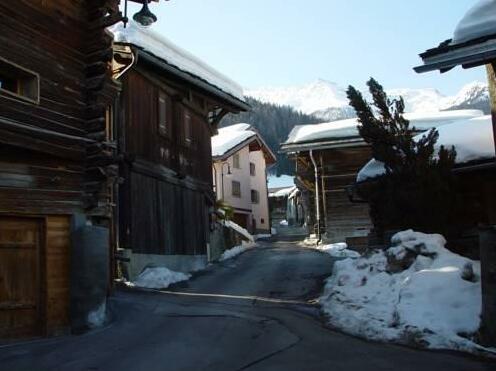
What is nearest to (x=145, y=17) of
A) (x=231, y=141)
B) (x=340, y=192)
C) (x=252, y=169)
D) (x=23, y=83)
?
(x=23, y=83)

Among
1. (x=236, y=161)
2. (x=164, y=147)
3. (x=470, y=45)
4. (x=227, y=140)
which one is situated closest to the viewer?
(x=470, y=45)

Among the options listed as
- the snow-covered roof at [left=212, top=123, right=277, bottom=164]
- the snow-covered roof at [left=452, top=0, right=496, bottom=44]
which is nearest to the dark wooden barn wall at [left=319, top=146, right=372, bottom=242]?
the snow-covered roof at [left=212, top=123, right=277, bottom=164]

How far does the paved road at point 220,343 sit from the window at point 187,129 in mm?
8450

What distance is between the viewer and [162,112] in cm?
2062

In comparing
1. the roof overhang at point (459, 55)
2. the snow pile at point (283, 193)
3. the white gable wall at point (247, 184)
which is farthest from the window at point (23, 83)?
the snow pile at point (283, 193)

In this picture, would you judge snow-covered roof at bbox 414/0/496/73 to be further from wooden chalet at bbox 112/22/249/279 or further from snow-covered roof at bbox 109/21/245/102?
snow-covered roof at bbox 109/21/245/102

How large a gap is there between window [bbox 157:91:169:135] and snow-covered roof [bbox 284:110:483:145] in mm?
11142

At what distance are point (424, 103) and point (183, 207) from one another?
153 m

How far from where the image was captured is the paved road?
7.77m

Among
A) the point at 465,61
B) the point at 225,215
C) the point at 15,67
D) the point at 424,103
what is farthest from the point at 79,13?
the point at 424,103

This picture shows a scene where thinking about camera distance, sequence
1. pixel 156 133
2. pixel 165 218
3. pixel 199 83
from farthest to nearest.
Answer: pixel 199 83, pixel 165 218, pixel 156 133

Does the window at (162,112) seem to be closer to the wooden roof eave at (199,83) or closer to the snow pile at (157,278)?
the wooden roof eave at (199,83)

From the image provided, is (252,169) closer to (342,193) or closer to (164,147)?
(342,193)

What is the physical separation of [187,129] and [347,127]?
1181 centimetres
